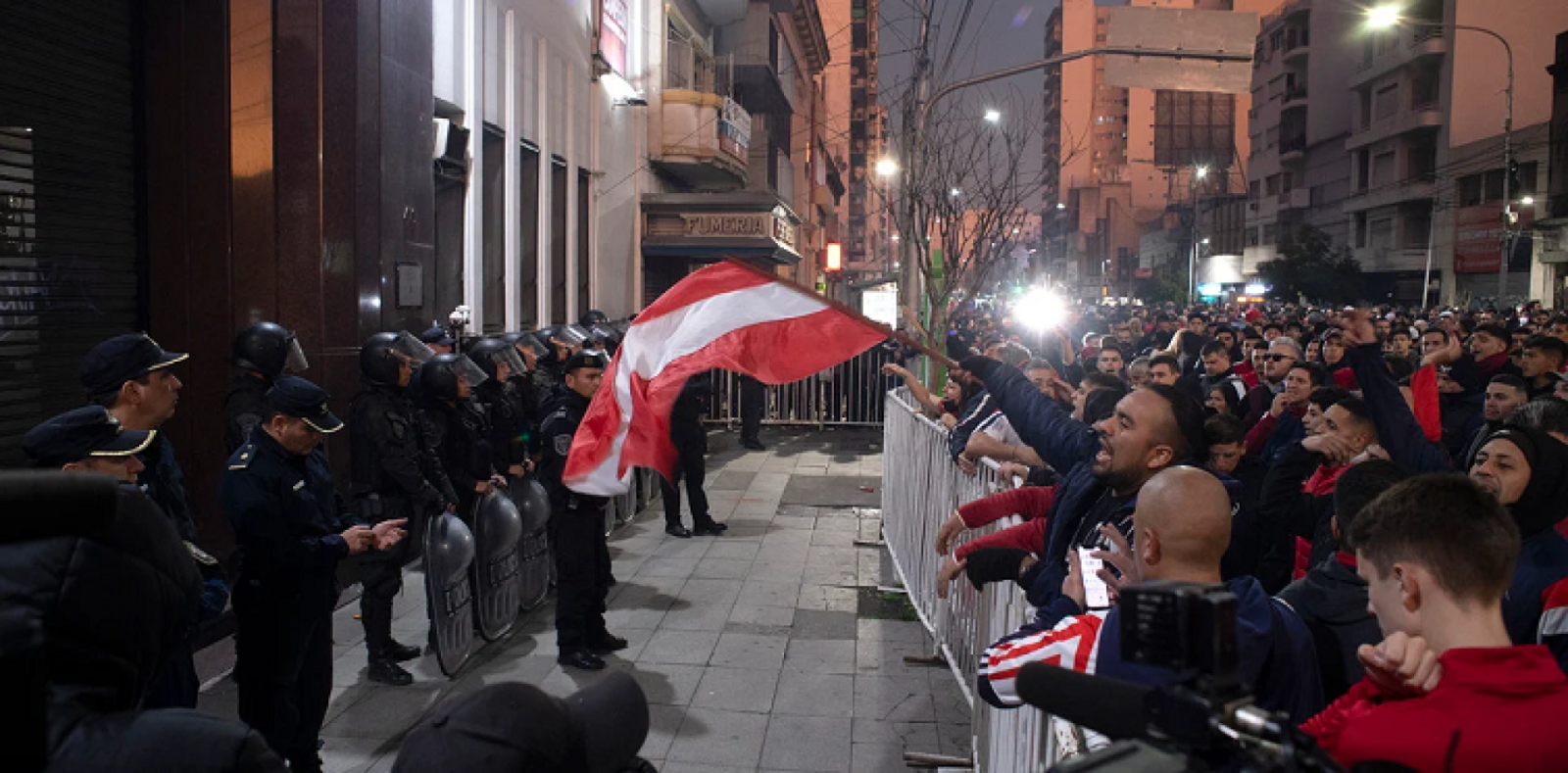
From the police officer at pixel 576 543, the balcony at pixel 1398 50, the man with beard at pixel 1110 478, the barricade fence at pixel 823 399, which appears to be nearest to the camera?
the man with beard at pixel 1110 478

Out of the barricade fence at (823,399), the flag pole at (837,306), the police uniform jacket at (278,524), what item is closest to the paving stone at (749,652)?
the police uniform jacket at (278,524)

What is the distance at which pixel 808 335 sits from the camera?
5.28 m

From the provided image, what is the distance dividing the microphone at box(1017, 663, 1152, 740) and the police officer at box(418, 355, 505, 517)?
6270 mm

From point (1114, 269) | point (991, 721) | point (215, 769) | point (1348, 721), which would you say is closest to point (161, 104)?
point (991, 721)

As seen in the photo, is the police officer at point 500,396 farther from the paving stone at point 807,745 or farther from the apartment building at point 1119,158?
the apartment building at point 1119,158

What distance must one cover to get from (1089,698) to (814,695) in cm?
532

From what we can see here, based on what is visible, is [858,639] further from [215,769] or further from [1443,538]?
[215,769]

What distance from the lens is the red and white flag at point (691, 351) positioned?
525cm

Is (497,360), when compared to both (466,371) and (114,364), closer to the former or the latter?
(466,371)

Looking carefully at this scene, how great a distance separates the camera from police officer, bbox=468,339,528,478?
837 cm

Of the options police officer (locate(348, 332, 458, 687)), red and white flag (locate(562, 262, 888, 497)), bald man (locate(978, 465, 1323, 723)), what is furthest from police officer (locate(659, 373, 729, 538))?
bald man (locate(978, 465, 1323, 723))

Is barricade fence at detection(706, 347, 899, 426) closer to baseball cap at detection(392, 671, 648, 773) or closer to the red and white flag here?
the red and white flag

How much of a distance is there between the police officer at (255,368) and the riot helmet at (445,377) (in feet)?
2.48

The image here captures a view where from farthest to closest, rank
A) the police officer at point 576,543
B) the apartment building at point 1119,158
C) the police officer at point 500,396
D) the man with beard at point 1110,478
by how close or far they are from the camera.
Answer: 1. the apartment building at point 1119,158
2. the police officer at point 500,396
3. the police officer at point 576,543
4. the man with beard at point 1110,478
